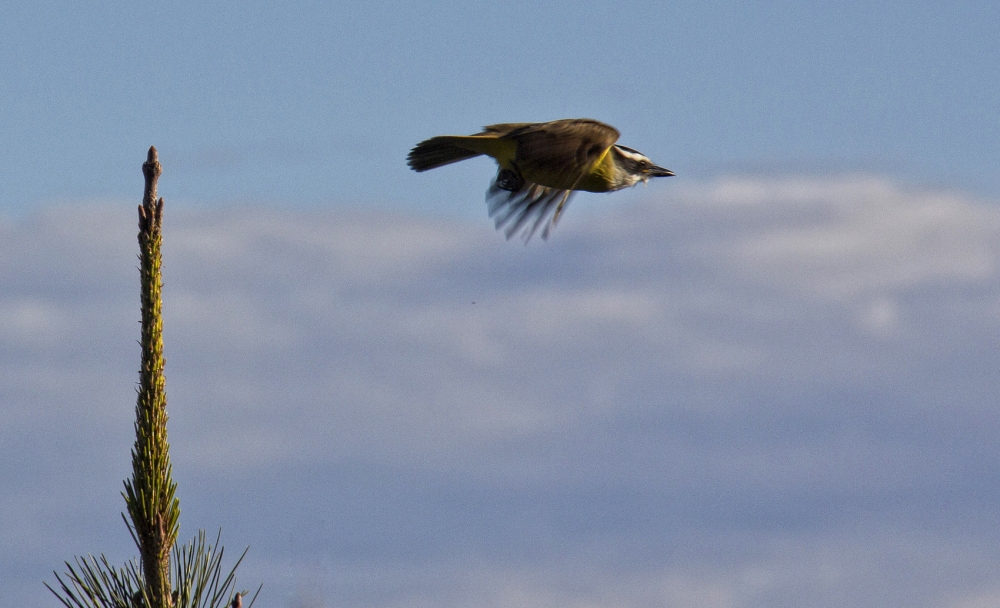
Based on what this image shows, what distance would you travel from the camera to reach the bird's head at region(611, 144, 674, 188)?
10438mm

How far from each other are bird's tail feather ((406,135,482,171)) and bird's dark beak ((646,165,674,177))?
62.0 inches

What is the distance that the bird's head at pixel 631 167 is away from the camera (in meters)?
10.4

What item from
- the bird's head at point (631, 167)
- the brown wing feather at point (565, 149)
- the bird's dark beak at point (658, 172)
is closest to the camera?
the brown wing feather at point (565, 149)

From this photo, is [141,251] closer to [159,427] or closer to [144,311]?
[144,311]

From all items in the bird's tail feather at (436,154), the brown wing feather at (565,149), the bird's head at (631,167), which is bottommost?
the brown wing feather at (565,149)

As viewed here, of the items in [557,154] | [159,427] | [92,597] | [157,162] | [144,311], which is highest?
[557,154]

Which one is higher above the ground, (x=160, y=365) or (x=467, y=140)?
(x=467, y=140)

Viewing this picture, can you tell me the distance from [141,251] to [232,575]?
1.46m

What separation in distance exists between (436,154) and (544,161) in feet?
6.18

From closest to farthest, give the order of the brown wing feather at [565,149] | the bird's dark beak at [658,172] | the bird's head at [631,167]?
the brown wing feather at [565,149], the bird's head at [631,167], the bird's dark beak at [658,172]

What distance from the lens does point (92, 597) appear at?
16.4 feet

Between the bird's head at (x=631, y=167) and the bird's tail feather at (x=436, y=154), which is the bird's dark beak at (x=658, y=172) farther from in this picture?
the bird's tail feather at (x=436, y=154)

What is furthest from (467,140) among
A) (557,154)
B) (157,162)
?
(157,162)

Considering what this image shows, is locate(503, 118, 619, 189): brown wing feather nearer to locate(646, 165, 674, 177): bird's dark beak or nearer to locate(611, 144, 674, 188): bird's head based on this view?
locate(611, 144, 674, 188): bird's head
